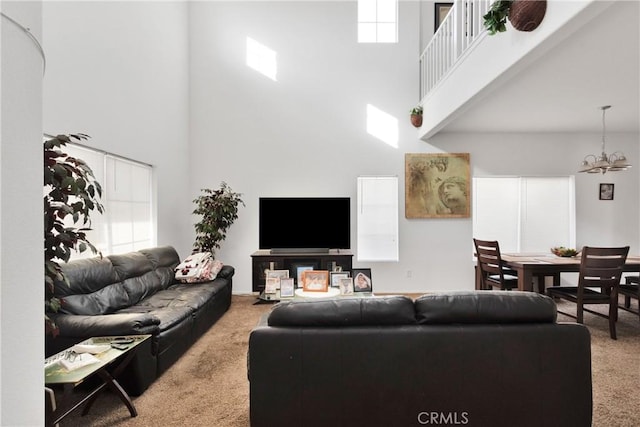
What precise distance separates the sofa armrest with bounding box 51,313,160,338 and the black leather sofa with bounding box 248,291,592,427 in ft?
3.70

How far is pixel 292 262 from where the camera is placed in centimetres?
493

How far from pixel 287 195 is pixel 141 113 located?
2.28 meters

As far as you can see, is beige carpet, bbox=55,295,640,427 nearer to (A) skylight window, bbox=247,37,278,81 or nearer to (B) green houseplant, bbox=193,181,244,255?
(B) green houseplant, bbox=193,181,244,255

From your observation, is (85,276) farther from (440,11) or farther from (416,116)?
(440,11)

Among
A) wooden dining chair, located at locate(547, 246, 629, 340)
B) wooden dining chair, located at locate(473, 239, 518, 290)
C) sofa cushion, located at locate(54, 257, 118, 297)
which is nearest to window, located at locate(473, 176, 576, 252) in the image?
wooden dining chair, located at locate(473, 239, 518, 290)

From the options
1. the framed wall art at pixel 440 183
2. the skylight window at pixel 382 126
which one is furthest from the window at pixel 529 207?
the skylight window at pixel 382 126

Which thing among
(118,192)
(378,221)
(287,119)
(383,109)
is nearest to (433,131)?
(383,109)

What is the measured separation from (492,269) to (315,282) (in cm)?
219

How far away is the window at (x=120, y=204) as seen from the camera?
3340 millimetres

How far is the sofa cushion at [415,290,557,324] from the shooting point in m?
1.71

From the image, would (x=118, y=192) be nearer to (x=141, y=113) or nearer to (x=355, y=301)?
(x=141, y=113)

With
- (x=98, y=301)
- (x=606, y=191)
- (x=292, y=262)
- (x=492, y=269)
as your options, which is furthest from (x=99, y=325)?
(x=606, y=191)

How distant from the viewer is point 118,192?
375cm

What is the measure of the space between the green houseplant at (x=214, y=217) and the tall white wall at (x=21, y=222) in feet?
12.2
